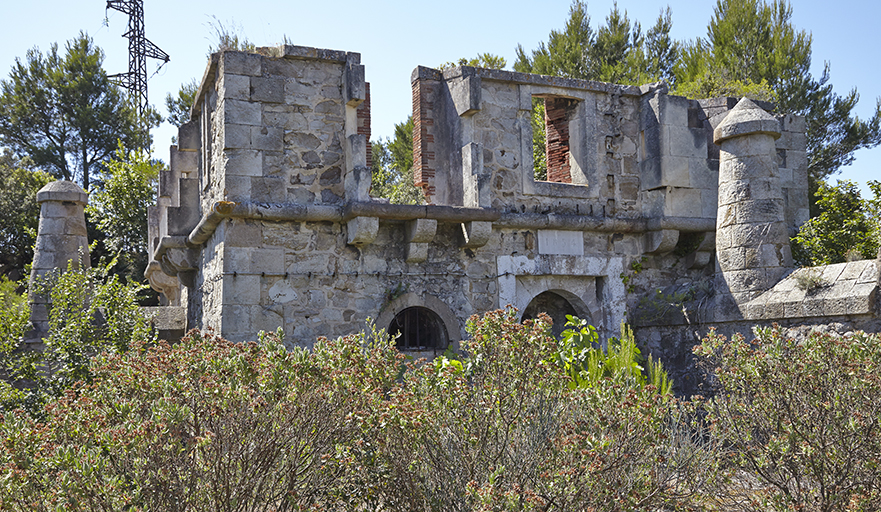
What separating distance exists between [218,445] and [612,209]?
6.84 meters

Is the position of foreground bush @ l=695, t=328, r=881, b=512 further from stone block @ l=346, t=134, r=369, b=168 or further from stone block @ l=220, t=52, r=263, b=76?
stone block @ l=220, t=52, r=263, b=76

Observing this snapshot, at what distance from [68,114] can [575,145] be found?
2081 cm

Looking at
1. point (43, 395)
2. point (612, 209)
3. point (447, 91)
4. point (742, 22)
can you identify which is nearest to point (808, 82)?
point (742, 22)

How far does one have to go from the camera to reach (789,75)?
19.2 meters

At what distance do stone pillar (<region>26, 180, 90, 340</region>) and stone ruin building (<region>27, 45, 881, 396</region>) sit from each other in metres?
1.28

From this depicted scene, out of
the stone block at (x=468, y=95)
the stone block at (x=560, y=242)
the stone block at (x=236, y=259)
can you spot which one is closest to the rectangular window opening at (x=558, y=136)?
the stone block at (x=560, y=242)

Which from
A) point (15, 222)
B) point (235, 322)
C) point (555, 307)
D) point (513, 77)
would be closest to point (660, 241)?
point (555, 307)

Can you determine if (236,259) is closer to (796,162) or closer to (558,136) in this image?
(558,136)

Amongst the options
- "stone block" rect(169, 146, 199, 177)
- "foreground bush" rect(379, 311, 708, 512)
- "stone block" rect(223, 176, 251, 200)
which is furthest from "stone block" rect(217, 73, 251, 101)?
"foreground bush" rect(379, 311, 708, 512)

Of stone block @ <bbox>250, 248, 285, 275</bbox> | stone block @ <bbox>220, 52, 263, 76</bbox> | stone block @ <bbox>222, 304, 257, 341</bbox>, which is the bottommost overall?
stone block @ <bbox>222, 304, 257, 341</bbox>

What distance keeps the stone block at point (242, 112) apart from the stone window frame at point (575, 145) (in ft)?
10.2

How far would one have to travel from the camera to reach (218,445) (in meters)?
3.63

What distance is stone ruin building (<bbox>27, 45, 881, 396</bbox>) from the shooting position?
7715 mm

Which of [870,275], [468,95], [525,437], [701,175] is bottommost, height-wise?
[525,437]
